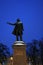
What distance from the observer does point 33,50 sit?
192 ft

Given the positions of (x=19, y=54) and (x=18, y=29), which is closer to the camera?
(x=19, y=54)

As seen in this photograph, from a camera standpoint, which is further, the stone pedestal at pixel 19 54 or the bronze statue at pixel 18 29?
the bronze statue at pixel 18 29

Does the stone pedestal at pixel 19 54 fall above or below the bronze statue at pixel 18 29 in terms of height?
below

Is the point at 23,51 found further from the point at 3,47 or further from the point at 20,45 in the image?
the point at 3,47

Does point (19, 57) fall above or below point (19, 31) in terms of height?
below

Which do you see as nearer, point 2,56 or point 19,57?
point 19,57

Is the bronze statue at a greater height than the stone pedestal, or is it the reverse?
the bronze statue

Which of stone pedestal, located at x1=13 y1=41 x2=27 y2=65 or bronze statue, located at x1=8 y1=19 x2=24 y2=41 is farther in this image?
bronze statue, located at x1=8 y1=19 x2=24 y2=41

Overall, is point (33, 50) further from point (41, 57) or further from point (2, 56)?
point (2, 56)

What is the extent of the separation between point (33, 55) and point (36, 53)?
2.60 ft

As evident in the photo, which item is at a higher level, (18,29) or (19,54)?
(18,29)

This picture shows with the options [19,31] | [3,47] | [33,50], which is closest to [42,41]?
[33,50]

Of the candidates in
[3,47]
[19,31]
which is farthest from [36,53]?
[19,31]

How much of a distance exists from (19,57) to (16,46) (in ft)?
3.94
